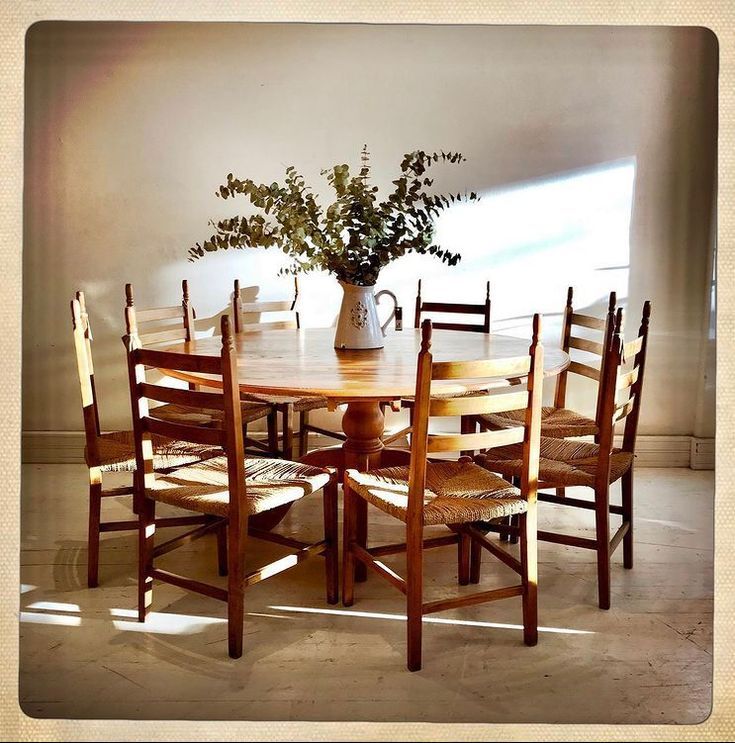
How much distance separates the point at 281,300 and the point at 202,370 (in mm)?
2253

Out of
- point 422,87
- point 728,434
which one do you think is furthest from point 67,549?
point 422,87

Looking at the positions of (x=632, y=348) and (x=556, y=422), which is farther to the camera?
(x=556, y=422)

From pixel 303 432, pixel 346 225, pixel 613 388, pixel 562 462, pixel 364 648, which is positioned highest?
pixel 346 225

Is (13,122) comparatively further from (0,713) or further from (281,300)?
(281,300)

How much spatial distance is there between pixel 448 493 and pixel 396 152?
2.42 meters

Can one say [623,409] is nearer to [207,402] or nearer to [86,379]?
[207,402]

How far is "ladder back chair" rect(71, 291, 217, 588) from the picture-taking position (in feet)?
8.82

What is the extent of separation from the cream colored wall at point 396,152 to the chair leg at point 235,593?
1981 millimetres

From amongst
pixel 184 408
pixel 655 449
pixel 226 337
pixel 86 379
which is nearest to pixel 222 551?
pixel 86 379

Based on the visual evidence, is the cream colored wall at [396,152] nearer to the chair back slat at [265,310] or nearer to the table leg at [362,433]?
the chair back slat at [265,310]

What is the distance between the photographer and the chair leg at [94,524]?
2.76 meters

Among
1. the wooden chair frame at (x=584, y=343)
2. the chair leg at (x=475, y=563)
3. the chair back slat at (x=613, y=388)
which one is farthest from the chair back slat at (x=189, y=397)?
the wooden chair frame at (x=584, y=343)

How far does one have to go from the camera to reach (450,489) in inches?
95.0

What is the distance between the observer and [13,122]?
6.22 ft
